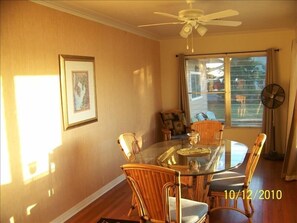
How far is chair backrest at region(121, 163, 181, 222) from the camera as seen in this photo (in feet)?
6.85

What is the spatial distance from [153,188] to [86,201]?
1.81 meters

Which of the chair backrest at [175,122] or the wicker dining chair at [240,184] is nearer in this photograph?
the wicker dining chair at [240,184]

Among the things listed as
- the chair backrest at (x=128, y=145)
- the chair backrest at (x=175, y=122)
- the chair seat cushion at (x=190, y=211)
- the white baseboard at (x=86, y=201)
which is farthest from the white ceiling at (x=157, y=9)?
the white baseboard at (x=86, y=201)

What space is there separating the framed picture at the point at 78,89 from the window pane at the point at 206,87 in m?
2.88

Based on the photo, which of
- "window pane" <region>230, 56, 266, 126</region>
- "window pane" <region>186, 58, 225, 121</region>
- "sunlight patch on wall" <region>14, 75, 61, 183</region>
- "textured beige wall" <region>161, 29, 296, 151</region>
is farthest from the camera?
"window pane" <region>186, 58, 225, 121</region>

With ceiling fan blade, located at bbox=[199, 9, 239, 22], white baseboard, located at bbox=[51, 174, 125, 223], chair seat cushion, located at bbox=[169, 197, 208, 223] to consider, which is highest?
ceiling fan blade, located at bbox=[199, 9, 239, 22]

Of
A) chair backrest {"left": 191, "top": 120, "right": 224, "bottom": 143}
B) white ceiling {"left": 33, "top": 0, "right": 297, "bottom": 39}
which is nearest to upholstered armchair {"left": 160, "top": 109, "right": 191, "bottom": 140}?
chair backrest {"left": 191, "top": 120, "right": 224, "bottom": 143}

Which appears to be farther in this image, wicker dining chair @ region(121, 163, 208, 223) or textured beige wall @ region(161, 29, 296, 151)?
textured beige wall @ region(161, 29, 296, 151)

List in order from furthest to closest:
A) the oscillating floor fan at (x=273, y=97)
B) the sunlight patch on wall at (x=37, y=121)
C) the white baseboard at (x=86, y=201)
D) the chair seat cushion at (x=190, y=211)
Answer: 1. the oscillating floor fan at (x=273, y=97)
2. the white baseboard at (x=86, y=201)
3. the sunlight patch on wall at (x=37, y=121)
4. the chair seat cushion at (x=190, y=211)

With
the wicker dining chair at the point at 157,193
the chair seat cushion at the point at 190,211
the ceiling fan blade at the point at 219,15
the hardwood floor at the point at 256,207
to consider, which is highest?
the ceiling fan blade at the point at 219,15

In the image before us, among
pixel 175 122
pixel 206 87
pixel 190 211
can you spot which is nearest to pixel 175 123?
pixel 175 122

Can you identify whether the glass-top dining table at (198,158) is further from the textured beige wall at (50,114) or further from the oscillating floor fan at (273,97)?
the oscillating floor fan at (273,97)

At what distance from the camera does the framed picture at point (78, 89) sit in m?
3.30

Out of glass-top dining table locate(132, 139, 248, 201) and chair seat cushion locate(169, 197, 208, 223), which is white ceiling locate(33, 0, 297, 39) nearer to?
glass-top dining table locate(132, 139, 248, 201)
